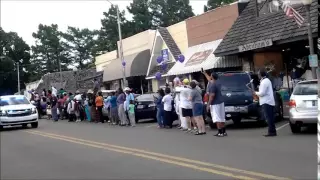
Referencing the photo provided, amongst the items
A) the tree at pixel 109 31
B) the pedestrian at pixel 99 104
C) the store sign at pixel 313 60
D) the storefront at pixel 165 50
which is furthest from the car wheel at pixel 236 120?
the tree at pixel 109 31

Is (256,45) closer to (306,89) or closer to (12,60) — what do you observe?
(306,89)

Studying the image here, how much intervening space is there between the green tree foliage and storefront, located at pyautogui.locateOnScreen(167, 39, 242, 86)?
61388 mm

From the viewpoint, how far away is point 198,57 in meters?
28.1

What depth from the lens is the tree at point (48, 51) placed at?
3757 inches

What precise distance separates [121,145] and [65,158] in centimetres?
213

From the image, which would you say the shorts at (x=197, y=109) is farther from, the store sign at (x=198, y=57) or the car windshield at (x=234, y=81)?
the store sign at (x=198, y=57)

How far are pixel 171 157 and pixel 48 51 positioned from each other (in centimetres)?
8956

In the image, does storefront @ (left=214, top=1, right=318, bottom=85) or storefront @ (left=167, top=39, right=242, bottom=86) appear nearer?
storefront @ (left=214, top=1, right=318, bottom=85)

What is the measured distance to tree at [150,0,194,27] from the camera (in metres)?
74.1

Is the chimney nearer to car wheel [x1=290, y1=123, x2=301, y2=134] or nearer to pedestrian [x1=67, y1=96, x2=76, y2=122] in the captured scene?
pedestrian [x1=67, y1=96, x2=76, y2=122]

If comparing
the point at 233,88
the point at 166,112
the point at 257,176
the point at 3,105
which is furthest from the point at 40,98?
the point at 257,176

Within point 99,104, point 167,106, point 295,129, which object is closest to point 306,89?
point 295,129

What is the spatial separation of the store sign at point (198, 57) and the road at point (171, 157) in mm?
12869

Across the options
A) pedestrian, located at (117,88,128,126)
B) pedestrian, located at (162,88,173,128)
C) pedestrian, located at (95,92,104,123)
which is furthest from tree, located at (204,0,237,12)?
pedestrian, located at (162,88,173,128)
